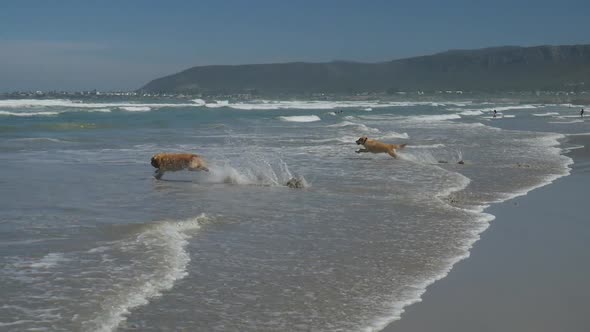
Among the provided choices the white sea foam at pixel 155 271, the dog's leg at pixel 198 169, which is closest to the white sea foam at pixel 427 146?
the dog's leg at pixel 198 169

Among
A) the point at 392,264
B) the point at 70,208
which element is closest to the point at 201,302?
the point at 392,264

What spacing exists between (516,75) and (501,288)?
7702 inches

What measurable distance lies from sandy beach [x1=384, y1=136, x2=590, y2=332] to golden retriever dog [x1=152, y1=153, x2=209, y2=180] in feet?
18.0

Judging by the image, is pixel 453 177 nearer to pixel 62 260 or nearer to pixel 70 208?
pixel 70 208

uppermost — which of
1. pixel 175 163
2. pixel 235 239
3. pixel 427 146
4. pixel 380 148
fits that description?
pixel 175 163

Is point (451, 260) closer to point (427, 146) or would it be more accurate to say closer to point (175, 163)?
point (175, 163)

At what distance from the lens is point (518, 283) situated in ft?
20.1

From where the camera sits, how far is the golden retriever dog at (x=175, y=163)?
12547mm

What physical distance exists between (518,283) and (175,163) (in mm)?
7793

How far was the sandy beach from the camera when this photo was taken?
5137 millimetres

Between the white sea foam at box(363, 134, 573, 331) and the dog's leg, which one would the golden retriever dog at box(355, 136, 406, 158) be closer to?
the white sea foam at box(363, 134, 573, 331)

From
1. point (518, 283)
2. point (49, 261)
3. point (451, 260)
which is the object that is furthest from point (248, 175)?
point (518, 283)

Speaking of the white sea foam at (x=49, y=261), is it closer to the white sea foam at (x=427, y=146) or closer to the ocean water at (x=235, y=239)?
the ocean water at (x=235, y=239)

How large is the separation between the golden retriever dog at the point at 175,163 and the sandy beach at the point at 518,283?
5.50 m
